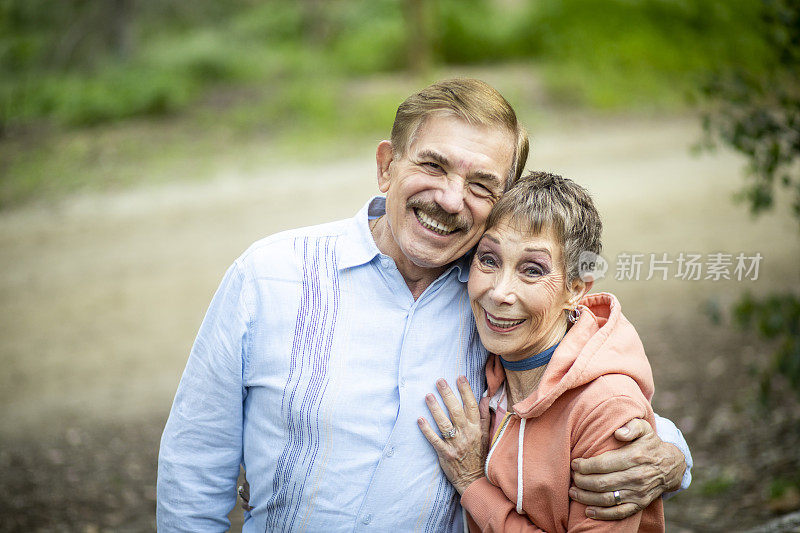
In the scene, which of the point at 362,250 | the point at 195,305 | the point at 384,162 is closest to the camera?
the point at 362,250

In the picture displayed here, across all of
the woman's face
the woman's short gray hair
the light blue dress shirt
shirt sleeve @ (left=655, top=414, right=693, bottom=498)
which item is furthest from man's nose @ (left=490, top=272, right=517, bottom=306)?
shirt sleeve @ (left=655, top=414, right=693, bottom=498)

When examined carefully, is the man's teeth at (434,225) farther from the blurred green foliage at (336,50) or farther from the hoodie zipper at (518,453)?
the blurred green foliage at (336,50)

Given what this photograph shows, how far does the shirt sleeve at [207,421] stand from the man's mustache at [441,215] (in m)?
0.59

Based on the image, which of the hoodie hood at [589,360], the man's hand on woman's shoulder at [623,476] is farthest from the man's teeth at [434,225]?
the man's hand on woman's shoulder at [623,476]

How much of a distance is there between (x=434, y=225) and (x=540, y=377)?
1.83ft

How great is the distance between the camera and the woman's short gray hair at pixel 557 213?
2115mm

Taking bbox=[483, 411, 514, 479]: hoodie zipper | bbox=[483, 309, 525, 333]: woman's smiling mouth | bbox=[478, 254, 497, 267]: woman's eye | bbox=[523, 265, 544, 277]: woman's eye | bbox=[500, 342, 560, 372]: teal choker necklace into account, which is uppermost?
bbox=[478, 254, 497, 267]: woman's eye

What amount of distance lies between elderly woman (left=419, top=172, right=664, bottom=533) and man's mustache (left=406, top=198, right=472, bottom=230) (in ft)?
0.26

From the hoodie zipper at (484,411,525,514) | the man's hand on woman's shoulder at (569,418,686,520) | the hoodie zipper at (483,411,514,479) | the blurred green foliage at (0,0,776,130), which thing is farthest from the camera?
the blurred green foliage at (0,0,776,130)

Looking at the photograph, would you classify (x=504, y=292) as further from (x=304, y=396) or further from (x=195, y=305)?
(x=195, y=305)

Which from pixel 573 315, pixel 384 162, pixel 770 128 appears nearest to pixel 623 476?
pixel 573 315

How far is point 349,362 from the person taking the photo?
2.23m

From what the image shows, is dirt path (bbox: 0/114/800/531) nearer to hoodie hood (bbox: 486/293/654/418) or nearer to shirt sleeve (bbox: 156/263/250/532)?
shirt sleeve (bbox: 156/263/250/532)

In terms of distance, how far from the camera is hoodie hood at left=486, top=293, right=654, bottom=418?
203cm
